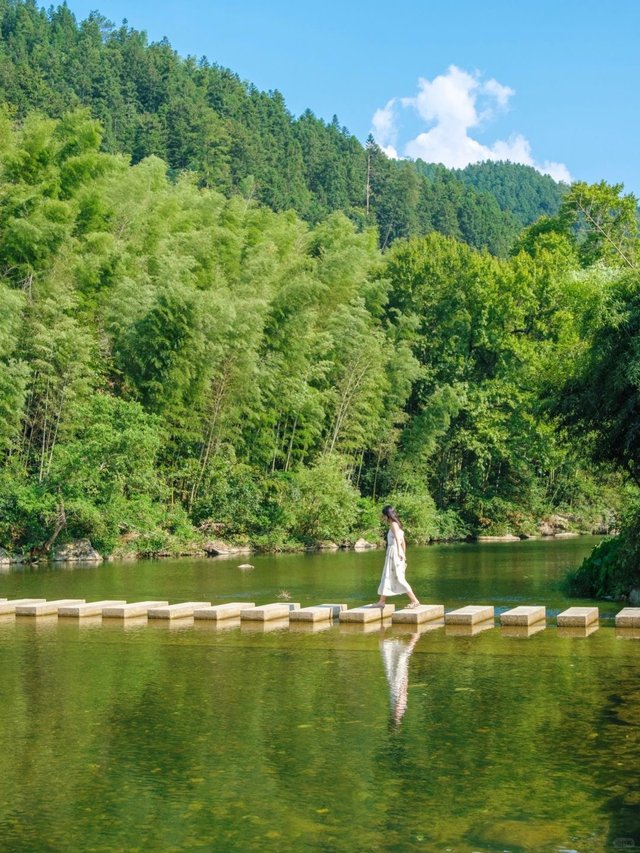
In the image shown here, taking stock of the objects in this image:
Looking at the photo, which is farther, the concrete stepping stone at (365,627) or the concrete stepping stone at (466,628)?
the concrete stepping stone at (365,627)

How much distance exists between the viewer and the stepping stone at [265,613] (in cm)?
1163

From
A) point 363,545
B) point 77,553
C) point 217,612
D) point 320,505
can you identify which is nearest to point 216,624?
point 217,612

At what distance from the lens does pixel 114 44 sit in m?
76.6

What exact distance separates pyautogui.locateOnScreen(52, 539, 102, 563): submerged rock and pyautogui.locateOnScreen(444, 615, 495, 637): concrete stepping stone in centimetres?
1458

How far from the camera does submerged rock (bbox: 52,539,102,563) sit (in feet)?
80.3

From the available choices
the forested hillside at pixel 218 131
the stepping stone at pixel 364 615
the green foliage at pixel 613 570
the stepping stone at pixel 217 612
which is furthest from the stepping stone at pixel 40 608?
the forested hillside at pixel 218 131

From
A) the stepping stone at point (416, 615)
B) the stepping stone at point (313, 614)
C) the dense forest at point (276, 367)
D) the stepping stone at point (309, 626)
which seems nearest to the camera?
the stepping stone at point (309, 626)

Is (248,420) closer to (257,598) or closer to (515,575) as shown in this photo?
(515,575)

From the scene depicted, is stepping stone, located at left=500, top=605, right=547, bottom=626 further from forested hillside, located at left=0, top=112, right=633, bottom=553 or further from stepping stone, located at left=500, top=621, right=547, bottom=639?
forested hillside, located at left=0, top=112, right=633, bottom=553

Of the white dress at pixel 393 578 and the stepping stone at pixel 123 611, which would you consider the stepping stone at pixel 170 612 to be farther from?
the white dress at pixel 393 578

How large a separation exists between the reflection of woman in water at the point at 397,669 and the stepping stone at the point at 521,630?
892 millimetres

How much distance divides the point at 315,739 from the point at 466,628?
15.9 feet

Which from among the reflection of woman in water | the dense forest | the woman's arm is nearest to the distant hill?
the dense forest

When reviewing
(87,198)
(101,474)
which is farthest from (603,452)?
(87,198)
